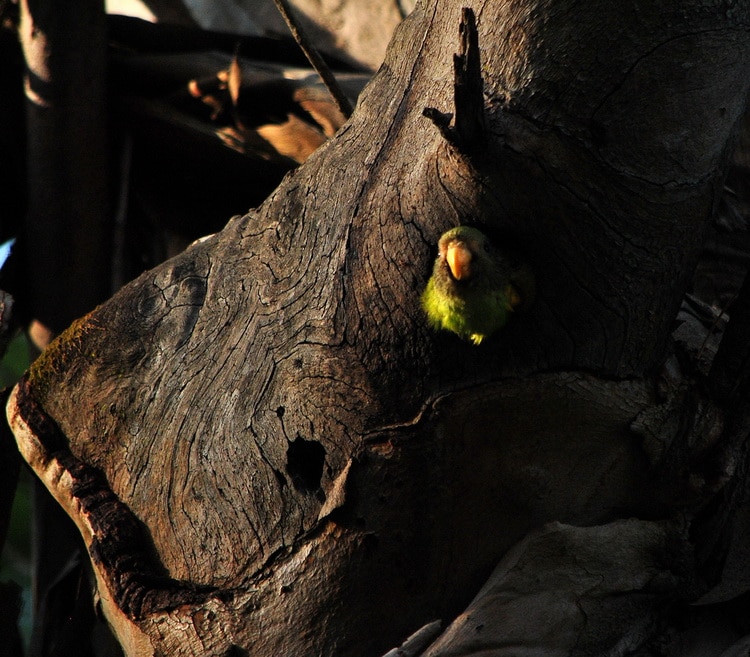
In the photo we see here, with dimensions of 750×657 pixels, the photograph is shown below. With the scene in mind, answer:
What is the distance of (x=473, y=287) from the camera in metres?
1.28

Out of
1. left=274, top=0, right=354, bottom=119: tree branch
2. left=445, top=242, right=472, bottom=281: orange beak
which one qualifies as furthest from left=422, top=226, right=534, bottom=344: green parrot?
left=274, top=0, right=354, bottom=119: tree branch

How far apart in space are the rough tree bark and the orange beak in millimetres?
70

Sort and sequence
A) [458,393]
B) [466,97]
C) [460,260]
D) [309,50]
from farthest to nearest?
[309,50] < [458,393] < [460,260] < [466,97]

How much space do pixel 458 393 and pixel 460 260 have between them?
253 millimetres

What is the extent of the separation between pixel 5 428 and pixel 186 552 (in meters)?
0.88

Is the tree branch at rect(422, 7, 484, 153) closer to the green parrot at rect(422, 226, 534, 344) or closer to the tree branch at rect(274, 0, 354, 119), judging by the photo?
the green parrot at rect(422, 226, 534, 344)

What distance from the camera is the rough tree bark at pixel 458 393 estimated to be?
1.33 metres

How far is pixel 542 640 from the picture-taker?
1456mm

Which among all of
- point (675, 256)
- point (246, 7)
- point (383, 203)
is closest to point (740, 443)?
point (675, 256)

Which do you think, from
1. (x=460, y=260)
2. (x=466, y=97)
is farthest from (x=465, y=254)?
(x=466, y=97)

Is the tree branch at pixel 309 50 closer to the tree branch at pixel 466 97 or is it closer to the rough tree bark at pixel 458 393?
the rough tree bark at pixel 458 393

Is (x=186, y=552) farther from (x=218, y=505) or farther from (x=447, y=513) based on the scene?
(x=447, y=513)

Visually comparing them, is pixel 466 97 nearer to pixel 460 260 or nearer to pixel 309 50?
pixel 460 260

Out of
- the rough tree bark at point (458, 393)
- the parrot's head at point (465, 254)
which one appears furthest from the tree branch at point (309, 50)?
the parrot's head at point (465, 254)
